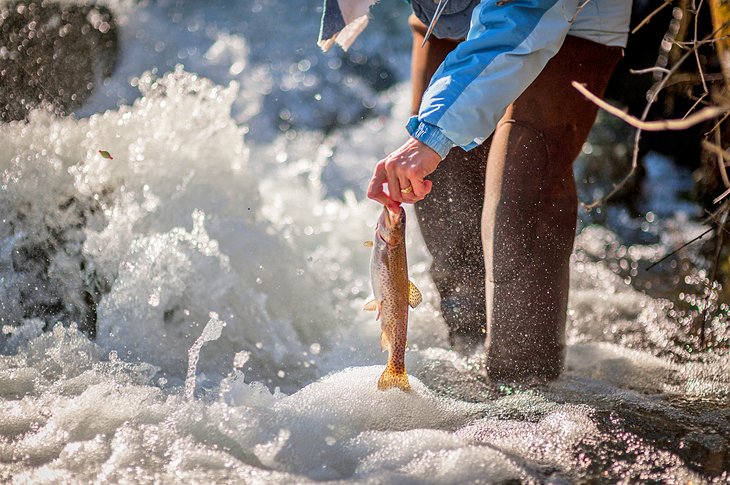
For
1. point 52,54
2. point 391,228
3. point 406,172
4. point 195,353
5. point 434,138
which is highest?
point 52,54

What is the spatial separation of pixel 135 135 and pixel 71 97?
4.05 feet

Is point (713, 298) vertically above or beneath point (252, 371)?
above

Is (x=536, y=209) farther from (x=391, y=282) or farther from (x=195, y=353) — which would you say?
(x=195, y=353)

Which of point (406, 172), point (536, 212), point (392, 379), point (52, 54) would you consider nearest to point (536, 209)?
point (536, 212)

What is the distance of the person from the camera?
2697mm

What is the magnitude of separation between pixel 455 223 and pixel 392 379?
101 centimetres

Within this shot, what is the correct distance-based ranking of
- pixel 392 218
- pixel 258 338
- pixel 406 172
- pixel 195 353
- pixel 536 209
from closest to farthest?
1. pixel 406 172
2. pixel 392 218
3. pixel 536 209
4. pixel 195 353
5. pixel 258 338

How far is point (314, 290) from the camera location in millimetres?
5133

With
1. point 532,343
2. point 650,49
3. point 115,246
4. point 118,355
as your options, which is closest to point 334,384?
point 532,343

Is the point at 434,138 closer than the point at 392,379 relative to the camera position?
Yes

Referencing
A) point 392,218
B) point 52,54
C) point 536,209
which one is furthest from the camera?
point 52,54

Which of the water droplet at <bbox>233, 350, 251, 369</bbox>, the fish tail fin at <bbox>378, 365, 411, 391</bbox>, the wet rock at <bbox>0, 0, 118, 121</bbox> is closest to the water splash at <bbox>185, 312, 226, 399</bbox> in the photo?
the water droplet at <bbox>233, 350, 251, 369</bbox>

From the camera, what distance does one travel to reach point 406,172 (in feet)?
8.71

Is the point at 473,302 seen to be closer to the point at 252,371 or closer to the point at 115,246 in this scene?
the point at 252,371
